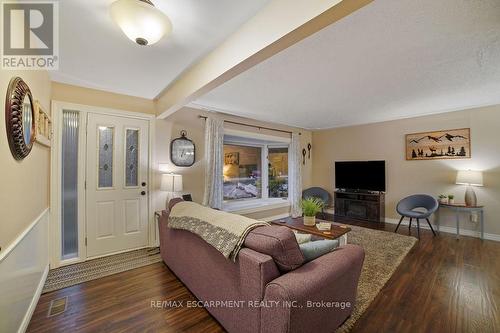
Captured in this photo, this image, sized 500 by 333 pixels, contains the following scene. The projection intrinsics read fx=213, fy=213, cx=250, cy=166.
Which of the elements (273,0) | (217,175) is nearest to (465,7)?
A: (273,0)

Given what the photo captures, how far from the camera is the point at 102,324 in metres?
1.73

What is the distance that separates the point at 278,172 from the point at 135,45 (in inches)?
168

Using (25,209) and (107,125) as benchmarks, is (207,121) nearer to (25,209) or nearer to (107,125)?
(107,125)

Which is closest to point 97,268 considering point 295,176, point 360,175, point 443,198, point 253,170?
point 253,170

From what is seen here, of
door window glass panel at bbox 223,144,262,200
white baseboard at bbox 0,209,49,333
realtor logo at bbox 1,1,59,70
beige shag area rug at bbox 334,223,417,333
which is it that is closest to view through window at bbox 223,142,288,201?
door window glass panel at bbox 223,144,262,200

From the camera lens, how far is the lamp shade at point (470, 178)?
142 inches

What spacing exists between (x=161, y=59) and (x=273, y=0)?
4.39 ft

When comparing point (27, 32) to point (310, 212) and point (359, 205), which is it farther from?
point (359, 205)

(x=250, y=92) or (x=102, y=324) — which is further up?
(x=250, y=92)

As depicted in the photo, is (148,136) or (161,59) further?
(148,136)

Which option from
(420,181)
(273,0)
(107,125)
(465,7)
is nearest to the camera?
(273,0)

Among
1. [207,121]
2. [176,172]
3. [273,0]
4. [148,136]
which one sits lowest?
[176,172]

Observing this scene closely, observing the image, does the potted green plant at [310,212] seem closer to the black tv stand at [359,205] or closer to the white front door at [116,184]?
the black tv stand at [359,205]

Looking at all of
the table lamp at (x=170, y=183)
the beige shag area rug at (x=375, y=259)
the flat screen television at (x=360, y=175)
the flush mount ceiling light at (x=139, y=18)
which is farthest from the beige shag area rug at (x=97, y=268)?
the flat screen television at (x=360, y=175)
